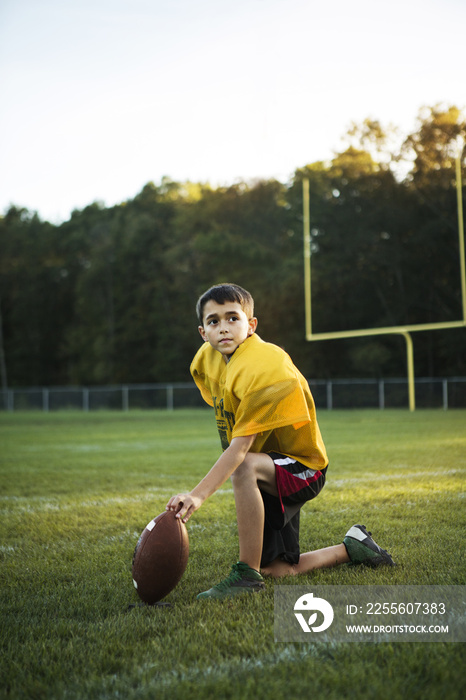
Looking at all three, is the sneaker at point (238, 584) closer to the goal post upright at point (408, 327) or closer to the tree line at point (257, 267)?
the goal post upright at point (408, 327)

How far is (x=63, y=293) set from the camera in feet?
123

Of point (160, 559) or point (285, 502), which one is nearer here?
point (160, 559)

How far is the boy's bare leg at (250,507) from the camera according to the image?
233cm

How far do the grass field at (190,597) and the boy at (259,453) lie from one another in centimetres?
11

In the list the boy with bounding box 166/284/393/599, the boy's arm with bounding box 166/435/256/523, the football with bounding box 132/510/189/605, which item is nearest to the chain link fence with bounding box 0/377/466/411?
the boy with bounding box 166/284/393/599

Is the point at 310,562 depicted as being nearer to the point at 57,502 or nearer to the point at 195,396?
the point at 57,502

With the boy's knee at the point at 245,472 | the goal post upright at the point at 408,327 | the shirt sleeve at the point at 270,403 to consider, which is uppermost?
the goal post upright at the point at 408,327

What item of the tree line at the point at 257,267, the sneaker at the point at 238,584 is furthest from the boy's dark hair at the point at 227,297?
the tree line at the point at 257,267

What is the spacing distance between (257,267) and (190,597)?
28253 millimetres

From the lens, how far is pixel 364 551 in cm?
257

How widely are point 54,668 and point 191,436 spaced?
9113 mm

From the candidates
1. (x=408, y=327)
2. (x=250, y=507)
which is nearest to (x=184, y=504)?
(x=250, y=507)

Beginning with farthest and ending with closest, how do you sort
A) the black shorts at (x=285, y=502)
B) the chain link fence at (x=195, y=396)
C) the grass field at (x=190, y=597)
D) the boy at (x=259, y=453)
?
the chain link fence at (x=195, y=396) < the black shorts at (x=285, y=502) < the boy at (x=259, y=453) < the grass field at (x=190, y=597)

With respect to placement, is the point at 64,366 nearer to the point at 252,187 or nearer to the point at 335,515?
the point at 252,187
